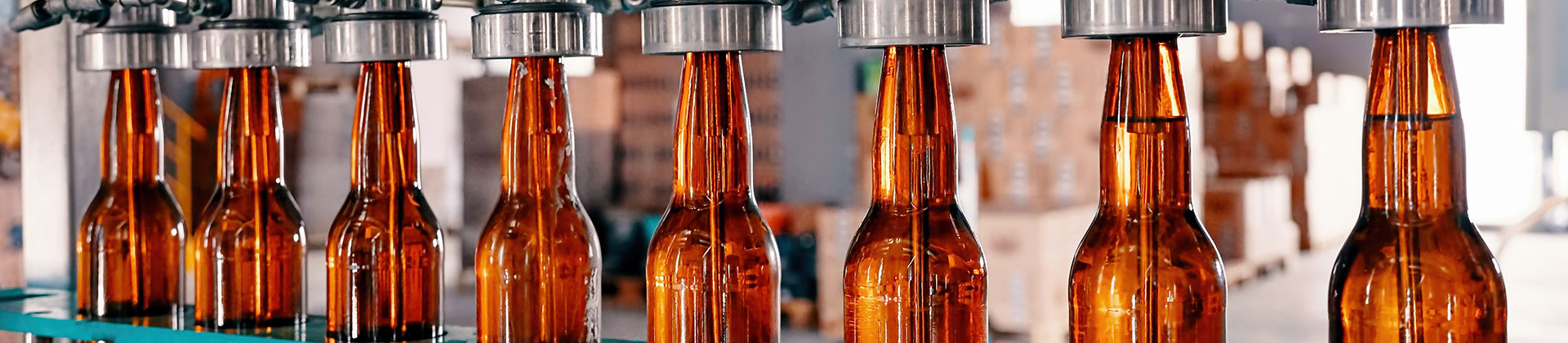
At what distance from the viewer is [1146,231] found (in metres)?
0.53

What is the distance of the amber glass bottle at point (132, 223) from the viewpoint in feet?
2.81

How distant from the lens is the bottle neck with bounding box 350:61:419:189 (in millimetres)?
726

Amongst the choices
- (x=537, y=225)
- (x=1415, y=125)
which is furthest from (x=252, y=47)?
(x=1415, y=125)

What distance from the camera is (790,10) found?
0.67 metres

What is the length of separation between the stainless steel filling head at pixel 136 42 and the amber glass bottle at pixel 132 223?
2cm

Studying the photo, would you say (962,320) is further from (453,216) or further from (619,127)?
(453,216)

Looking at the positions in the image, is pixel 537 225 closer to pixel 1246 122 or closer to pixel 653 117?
pixel 1246 122

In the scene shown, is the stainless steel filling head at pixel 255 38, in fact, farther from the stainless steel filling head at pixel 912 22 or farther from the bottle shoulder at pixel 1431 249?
the bottle shoulder at pixel 1431 249

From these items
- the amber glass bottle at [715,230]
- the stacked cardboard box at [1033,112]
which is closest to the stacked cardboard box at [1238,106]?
the stacked cardboard box at [1033,112]

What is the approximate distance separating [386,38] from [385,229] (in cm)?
10

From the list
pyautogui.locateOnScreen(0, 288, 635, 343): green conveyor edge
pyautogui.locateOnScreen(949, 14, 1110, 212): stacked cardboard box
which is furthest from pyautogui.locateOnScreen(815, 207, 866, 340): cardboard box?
pyautogui.locateOnScreen(0, 288, 635, 343): green conveyor edge

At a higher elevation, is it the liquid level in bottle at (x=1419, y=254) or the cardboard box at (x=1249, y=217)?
the liquid level in bottle at (x=1419, y=254)

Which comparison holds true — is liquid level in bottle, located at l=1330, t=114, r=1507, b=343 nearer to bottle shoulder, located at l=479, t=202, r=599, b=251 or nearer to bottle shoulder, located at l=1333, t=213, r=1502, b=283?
bottle shoulder, located at l=1333, t=213, r=1502, b=283

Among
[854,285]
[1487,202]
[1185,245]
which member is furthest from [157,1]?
[1487,202]
